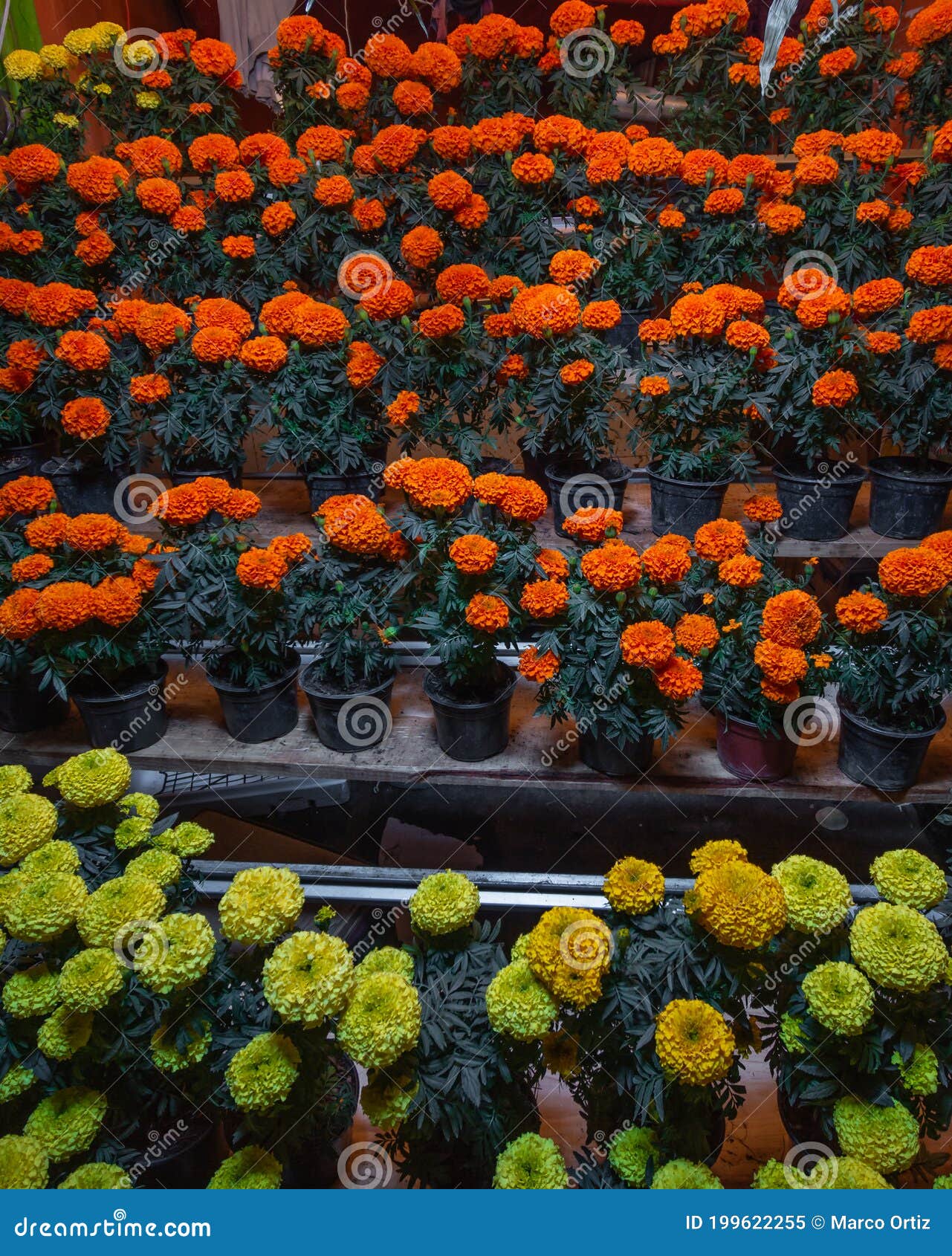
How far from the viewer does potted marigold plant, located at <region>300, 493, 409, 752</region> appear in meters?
2.20

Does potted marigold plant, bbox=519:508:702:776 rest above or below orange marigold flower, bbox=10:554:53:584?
below

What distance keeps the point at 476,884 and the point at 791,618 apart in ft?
3.13

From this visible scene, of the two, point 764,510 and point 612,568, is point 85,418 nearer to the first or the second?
point 612,568

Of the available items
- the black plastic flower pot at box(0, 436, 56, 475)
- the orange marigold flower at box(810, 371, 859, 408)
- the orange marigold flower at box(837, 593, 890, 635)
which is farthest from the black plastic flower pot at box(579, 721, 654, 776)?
the black plastic flower pot at box(0, 436, 56, 475)

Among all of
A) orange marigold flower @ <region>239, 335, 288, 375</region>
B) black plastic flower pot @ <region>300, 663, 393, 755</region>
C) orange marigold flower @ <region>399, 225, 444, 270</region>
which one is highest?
orange marigold flower @ <region>399, 225, 444, 270</region>

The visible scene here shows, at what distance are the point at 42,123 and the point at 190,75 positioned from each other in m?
0.56

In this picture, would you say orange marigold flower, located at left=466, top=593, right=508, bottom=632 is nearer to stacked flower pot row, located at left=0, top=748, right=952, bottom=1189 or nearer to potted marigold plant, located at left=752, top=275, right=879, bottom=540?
stacked flower pot row, located at left=0, top=748, right=952, bottom=1189

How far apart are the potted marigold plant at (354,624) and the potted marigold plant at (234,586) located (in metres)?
0.08

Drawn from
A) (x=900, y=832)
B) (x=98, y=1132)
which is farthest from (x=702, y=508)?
(x=98, y=1132)

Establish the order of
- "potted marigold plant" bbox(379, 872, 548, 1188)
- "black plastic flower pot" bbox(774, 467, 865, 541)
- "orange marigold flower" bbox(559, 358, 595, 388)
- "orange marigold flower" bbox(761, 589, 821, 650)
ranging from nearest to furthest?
1. "potted marigold plant" bbox(379, 872, 548, 1188)
2. "orange marigold flower" bbox(761, 589, 821, 650)
3. "orange marigold flower" bbox(559, 358, 595, 388)
4. "black plastic flower pot" bbox(774, 467, 865, 541)

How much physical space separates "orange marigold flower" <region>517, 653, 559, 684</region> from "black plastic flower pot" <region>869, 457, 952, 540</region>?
1381 millimetres

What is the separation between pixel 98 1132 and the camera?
4.64 feet

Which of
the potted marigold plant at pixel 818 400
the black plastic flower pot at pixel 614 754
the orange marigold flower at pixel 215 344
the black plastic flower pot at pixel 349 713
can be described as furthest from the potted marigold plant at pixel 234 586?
the potted marigold plant at pixel 818 400

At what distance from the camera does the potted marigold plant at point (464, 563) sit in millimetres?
2043
